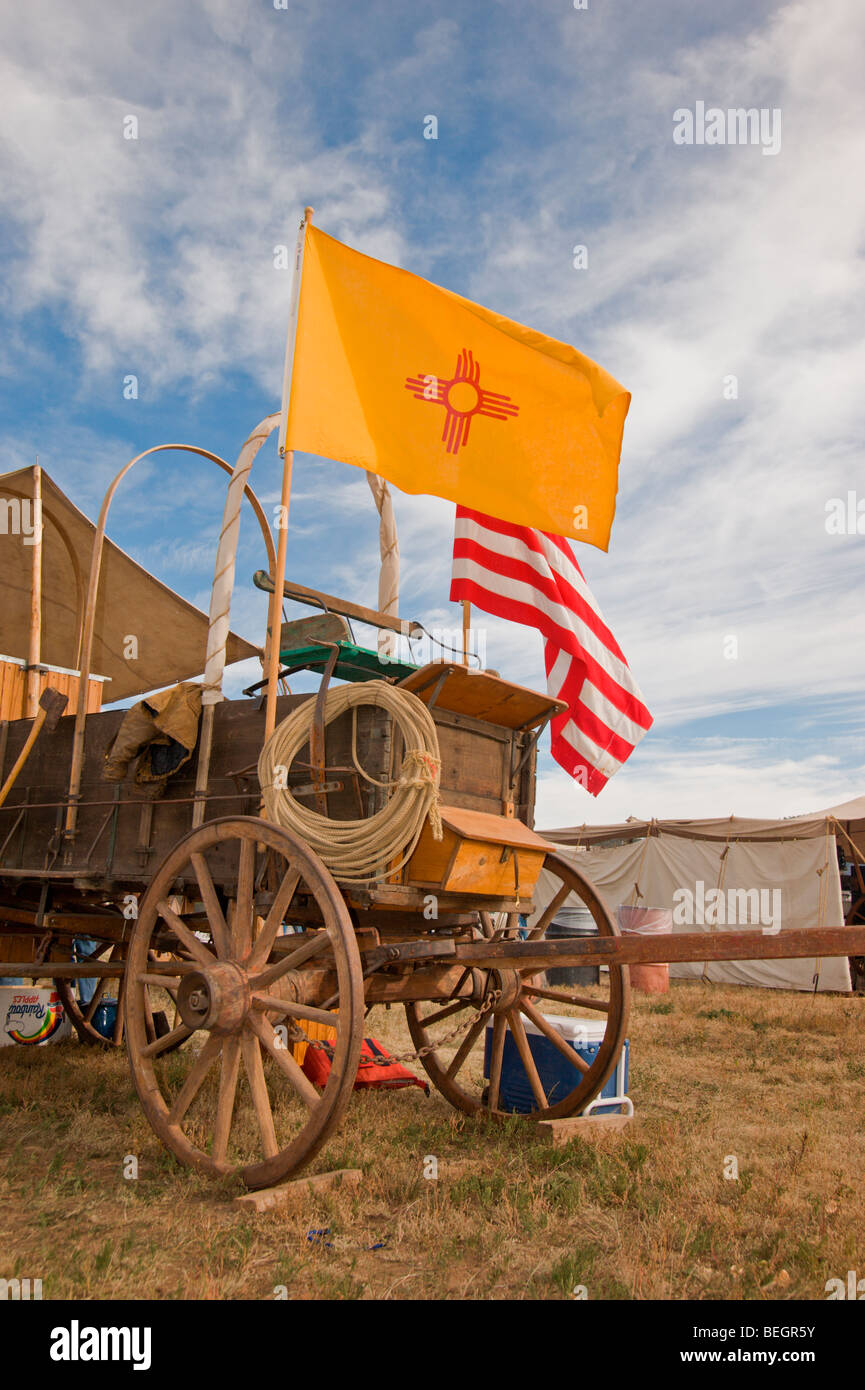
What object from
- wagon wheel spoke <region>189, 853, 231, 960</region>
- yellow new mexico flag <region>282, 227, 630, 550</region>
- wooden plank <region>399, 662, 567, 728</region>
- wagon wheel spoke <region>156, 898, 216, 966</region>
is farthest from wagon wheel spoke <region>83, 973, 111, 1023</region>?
yellow new mexico flag <region>282, 227, 630, 550</region>

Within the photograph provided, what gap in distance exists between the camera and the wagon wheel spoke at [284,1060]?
3.80 meters

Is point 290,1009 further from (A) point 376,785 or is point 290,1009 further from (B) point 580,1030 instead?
(B) point 580,1030

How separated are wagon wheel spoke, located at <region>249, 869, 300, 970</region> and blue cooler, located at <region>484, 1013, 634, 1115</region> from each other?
7.06 feet

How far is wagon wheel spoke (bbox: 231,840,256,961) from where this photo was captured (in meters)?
4.28

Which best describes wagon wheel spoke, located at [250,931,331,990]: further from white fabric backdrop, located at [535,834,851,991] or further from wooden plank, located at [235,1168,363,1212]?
white fabric backdrop, located at [535,834,851,991]

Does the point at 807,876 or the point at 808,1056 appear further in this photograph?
the point at 807,876

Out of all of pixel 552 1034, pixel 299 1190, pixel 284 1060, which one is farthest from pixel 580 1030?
pixel 284 1060

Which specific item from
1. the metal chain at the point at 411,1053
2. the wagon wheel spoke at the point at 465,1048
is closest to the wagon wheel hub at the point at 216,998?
the metal chain at the point at 411,1053

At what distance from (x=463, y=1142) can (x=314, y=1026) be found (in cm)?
216

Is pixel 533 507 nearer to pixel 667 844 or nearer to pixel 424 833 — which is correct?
pixel 424 833

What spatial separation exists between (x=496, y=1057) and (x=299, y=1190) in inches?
76.7

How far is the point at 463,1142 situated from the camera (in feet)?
16.6

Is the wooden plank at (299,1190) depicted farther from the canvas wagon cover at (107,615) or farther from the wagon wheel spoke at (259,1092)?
the canvas wagon cover at (107,615)

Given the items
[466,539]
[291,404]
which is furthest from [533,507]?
[291,404]
